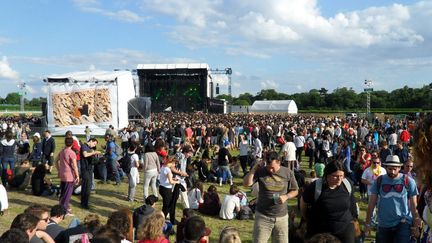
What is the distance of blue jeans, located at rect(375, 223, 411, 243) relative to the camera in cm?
435

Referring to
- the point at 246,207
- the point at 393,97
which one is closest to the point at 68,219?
the point at 246,207

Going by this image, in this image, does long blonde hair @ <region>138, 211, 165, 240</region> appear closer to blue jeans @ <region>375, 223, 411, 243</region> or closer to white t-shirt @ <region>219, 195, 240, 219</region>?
blue jeans @ <region>375, 223, 411, 243</region>

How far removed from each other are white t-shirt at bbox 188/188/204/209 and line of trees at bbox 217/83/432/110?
222 ft

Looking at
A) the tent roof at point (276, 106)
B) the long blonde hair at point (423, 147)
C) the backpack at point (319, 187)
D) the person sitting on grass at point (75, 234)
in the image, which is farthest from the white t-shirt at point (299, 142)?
the tent roof at point (276, 106)

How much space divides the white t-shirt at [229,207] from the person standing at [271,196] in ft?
11.8

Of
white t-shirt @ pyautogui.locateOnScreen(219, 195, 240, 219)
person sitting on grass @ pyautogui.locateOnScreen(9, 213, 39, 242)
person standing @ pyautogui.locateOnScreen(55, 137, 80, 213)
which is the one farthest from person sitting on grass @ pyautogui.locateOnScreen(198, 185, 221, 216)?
person sitting on grass @ pyautogui.locateOnScreen(9, 213, 39, 242)

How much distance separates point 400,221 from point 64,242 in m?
3.57

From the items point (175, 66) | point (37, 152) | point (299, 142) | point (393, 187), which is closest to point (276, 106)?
point (175, 66)

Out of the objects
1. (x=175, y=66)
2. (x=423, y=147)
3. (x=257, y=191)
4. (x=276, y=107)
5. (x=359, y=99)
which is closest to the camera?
(x=423, y=147)

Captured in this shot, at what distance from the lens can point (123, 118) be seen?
25.5 m

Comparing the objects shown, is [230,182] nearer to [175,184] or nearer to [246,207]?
[246,207]

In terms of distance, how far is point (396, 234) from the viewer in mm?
4418

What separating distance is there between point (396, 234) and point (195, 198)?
17.6 feet

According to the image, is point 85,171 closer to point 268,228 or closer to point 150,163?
point 150,163
